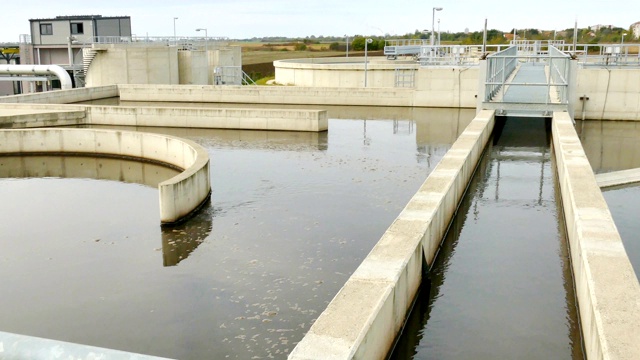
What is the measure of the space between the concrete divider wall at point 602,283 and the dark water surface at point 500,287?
1.37 feet

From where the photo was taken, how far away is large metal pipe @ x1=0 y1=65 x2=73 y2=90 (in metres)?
38.2

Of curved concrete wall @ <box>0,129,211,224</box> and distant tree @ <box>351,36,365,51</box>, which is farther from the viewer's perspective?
distant tree @ <box>351,36,365,51</box>

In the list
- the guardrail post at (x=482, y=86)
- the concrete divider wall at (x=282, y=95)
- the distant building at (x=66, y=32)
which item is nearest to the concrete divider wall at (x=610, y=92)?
the guardrail post at (x=482, y=86)

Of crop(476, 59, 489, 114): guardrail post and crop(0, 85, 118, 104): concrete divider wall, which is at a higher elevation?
crop(476, 59, 489, 114): guardrail post

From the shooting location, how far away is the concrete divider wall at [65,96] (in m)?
28.4

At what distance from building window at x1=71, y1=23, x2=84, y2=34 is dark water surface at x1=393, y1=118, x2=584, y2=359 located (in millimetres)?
42890

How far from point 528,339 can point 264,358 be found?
310 cm

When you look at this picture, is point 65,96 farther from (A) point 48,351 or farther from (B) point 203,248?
(A) point 48,351

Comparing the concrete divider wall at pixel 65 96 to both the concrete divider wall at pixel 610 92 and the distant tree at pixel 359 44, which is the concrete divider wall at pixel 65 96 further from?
the distant tree at pixel 359 44

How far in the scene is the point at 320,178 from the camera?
16781mm

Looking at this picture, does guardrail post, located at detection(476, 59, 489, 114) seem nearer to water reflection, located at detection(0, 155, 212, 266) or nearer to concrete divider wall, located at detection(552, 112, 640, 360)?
water reflection, located at detection(0, 155, 212, 266)

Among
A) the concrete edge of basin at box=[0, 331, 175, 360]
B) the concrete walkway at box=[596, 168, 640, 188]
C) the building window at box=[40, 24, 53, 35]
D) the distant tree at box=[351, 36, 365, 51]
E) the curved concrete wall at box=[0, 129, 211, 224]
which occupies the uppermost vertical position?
the building window at box=[40, 24, 53, 35]

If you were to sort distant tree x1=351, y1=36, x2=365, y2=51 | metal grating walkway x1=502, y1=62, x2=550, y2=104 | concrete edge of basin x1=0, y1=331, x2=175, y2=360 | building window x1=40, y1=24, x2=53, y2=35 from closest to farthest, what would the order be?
concrete edge of basin x1=0, y1=331, x2=175, y2=360
metal grating walkway x1=502, y1=62, x2=550, y2=104
building window x1=40, y1=24, x2=53, y2=35
distant tree x1=351, y1=36, x2=365, y2=51

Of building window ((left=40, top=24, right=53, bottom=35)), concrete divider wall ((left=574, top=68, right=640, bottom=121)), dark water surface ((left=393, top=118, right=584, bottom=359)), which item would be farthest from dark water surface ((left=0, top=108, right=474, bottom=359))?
building window ((left=40, top=24, right=53, bottom=35))
